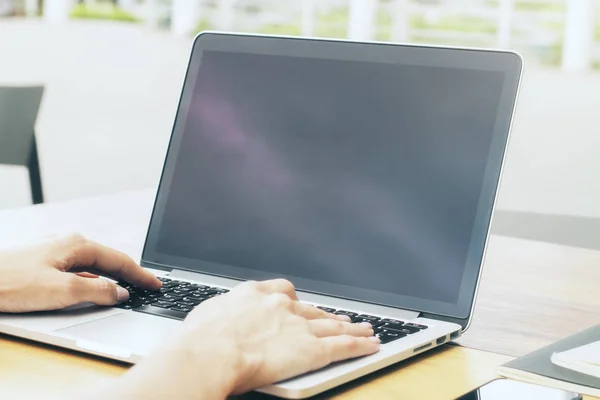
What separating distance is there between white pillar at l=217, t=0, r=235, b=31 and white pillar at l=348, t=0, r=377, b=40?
0.93 metres

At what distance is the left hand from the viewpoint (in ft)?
2.67

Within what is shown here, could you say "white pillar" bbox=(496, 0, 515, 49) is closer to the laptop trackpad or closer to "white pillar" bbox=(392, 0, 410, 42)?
"white pillar" bbox=(392, 0, 410, 42)

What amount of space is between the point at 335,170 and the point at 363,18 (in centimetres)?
456

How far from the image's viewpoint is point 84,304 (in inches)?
33.9

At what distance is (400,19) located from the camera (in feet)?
17.5

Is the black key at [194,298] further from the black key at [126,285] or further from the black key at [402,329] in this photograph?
the black key at [402,329]

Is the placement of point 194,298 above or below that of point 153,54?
below

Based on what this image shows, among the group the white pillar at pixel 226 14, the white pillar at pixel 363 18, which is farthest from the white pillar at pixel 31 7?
the white pillar at pixel 363 18

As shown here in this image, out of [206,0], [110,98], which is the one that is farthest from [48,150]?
[206,0]

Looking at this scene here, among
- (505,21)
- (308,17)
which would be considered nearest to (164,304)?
(505,21)

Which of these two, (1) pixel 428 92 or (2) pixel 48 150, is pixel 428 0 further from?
(1) pixel 428 92

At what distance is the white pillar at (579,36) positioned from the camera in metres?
4.86

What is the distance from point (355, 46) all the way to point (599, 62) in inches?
167

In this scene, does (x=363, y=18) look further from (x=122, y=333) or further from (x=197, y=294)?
(x=122, y=333)
